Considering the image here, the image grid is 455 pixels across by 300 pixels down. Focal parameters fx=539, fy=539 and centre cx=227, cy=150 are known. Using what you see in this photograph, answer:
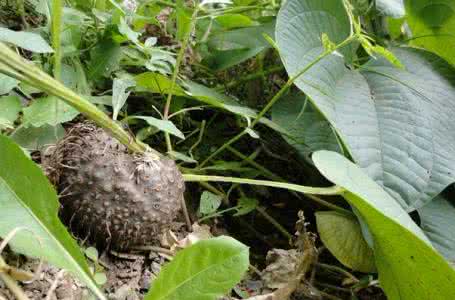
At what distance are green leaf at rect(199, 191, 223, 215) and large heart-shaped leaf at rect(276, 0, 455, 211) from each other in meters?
0.22

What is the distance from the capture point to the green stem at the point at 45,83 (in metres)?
0.54

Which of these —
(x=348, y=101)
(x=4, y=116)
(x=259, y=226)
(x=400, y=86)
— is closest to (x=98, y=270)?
(x=4, y=116)

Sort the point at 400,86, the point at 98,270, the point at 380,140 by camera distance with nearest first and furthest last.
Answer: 1. the point at 98,270
2. the point at 380,140
3. the point at 400,86

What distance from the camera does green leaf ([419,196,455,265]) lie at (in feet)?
2.66

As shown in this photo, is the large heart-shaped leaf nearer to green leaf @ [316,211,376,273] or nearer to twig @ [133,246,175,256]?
green leaf @ [316,211,376,273]

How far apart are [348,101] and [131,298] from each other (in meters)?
0.45

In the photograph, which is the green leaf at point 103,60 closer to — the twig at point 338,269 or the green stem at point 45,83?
the green stem at point 45,83

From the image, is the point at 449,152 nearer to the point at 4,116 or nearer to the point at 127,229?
the point at 127,229

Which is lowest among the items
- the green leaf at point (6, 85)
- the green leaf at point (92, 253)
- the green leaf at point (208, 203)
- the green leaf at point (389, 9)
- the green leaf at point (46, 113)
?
the green leaf at point (208, 203)

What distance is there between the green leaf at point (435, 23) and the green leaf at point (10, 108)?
792 mm

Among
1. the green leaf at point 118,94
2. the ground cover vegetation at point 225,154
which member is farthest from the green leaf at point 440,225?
the green leaf at point 118,94

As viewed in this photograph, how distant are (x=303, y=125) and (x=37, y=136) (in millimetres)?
446

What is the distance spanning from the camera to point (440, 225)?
0.84 m

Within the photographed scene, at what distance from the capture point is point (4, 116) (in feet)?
2.25
